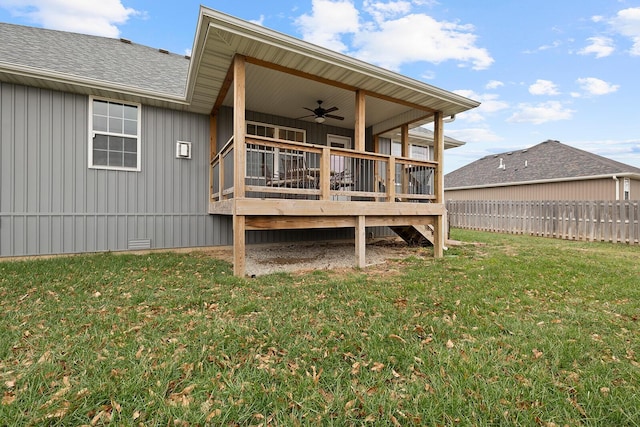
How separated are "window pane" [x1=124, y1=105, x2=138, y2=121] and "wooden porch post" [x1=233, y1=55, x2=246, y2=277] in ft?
11.0

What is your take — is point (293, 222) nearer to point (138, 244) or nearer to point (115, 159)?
point (138, 244)

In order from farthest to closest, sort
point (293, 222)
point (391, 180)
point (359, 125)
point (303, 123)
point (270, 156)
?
point (303, 123), point (270, 156), point (391, 180), point (359, 125), point (293, 222)

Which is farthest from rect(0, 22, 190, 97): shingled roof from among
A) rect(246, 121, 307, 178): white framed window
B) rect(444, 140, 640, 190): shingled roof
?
rect(444, 140, 640, 190): shingled roof

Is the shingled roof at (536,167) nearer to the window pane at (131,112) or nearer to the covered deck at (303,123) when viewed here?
the covered deck at (303,123)

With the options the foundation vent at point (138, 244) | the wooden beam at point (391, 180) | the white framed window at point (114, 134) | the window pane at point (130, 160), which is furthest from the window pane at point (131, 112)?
the wooden beam at point (391, 180)

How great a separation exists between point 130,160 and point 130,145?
33 cm

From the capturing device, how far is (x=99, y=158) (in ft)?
20.2

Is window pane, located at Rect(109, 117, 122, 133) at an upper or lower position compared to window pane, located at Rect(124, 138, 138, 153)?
upper

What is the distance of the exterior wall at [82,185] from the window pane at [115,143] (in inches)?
16.0

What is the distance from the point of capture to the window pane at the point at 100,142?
6.12 meters

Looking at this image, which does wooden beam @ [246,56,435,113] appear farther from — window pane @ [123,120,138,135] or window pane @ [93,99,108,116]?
window pane @ [93,99,108,116]

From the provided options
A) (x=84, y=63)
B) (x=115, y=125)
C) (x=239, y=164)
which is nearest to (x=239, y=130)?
(x=239, y=164)

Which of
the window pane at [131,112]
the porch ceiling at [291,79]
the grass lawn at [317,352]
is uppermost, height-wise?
the porch ceiling at [291,79]

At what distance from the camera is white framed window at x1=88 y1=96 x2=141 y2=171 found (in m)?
6.11
